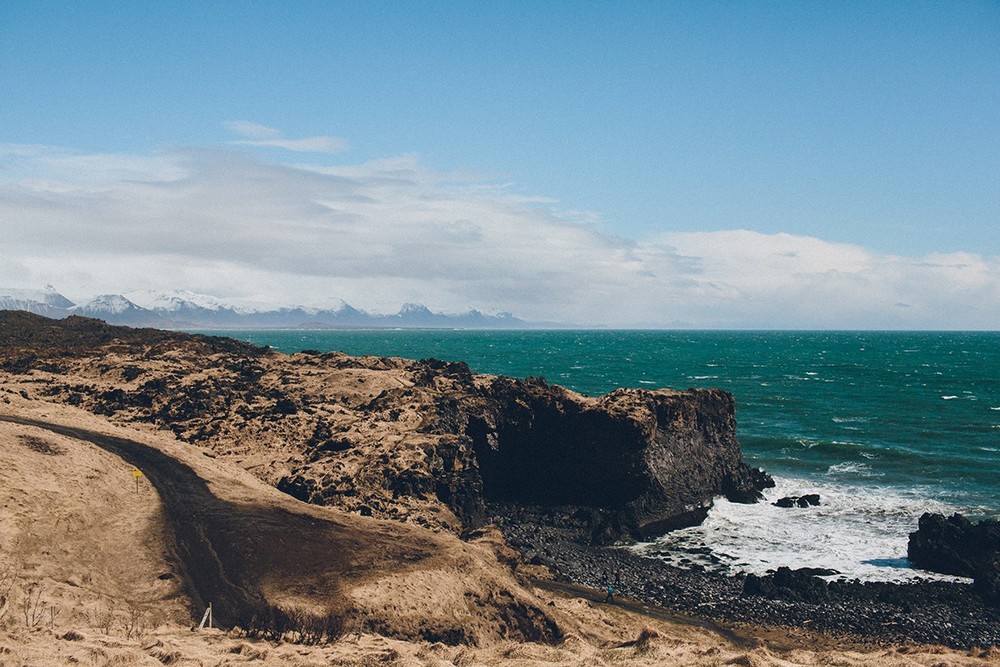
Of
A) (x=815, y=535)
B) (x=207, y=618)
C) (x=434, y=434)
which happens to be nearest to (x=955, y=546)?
(x=815, y=535)

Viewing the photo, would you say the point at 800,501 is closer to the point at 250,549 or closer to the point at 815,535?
the point at 815,535

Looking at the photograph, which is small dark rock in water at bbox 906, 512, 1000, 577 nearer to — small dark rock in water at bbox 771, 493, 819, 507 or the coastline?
the coastline

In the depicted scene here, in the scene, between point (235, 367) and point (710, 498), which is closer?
point (710, 498)

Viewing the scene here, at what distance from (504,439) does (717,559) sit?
1781cm

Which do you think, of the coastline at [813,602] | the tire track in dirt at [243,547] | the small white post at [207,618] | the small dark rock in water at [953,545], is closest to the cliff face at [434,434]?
the coastline at [813,602]

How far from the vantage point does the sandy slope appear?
2234cm

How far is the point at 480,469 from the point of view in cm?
5241

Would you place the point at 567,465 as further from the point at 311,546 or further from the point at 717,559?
the point at 311,546

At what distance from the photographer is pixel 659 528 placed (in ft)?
158

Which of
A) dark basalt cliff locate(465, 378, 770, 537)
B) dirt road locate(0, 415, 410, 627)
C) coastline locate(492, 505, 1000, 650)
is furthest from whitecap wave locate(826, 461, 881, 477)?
dirt road locate(0, 415, 410, 627)

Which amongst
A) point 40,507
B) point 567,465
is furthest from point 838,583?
point 40,507

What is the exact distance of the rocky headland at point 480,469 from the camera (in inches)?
1297

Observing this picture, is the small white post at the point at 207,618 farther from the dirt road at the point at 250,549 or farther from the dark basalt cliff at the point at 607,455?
the dark basalt cliff at the point at 607,455

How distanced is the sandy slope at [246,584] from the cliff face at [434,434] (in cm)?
677
